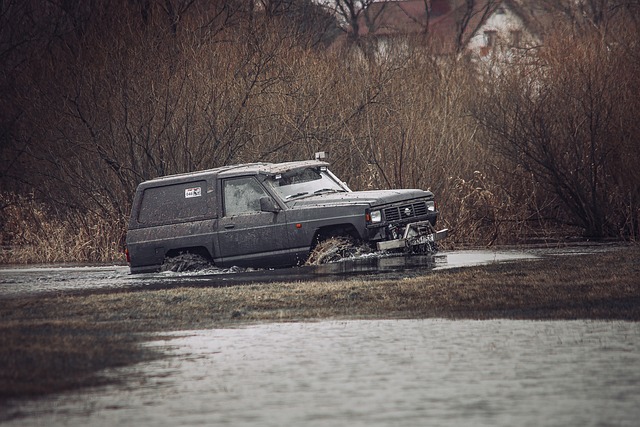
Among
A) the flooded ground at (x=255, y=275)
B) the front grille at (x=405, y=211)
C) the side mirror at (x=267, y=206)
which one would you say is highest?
the side mirror at (x=267, y=206)

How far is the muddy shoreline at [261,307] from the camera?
34.9 feet

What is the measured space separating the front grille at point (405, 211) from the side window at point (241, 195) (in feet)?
6.21

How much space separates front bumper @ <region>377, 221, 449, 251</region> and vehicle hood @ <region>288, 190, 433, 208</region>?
423 mm

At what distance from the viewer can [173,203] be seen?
19.3 metres

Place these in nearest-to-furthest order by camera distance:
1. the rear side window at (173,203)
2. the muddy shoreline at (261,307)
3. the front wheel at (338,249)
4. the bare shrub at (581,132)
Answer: the muddy shoreline at (261,307)
the front wheel at (338,249)
the rear side window at (173,203)
the bare shrub at (581,132)

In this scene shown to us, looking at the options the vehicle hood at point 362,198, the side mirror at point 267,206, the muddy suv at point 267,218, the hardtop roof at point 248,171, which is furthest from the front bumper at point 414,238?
→ the hardtop roof at point 248,171

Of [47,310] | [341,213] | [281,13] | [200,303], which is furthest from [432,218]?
[281,13]

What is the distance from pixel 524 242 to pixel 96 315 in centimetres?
1201

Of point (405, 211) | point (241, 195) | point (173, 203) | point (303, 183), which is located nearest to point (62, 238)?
point (173, 203)

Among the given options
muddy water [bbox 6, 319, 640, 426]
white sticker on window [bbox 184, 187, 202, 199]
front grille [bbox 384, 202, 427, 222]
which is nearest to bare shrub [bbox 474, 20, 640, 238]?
front grille [bbox 384, 202, 427, 222]

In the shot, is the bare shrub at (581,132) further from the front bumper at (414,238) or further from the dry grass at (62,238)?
the dry grass at (62,238)

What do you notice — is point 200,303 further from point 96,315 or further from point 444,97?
point 444,97

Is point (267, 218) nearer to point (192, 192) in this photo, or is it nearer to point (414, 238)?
point (192, 192)

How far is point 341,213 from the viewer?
712 inches
